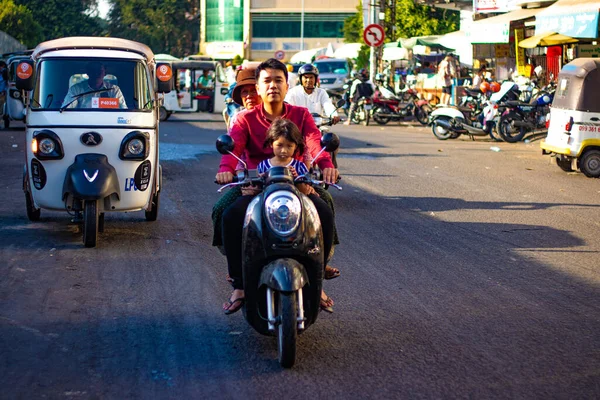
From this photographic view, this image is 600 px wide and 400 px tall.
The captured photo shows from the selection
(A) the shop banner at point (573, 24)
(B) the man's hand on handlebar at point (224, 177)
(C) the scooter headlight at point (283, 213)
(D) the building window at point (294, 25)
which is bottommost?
(C) the scooter headlight at point (283, 213)

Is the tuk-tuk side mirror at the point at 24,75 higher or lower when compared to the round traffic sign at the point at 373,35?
lower

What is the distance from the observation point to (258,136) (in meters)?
5.98

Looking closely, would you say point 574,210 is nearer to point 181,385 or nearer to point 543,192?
point 543,192

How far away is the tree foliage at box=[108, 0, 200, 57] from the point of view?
112m

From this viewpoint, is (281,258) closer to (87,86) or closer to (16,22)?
(87,86)

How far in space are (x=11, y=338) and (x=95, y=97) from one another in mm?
4264

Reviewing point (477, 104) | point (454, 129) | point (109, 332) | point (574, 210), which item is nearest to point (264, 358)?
point (109, 332)

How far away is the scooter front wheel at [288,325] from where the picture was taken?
5.04 meters

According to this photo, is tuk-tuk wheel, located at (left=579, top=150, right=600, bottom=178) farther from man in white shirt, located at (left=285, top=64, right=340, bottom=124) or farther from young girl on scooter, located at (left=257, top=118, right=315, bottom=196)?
young girl on scooter, located at (left=257, top=118, right=315, bottom=196)

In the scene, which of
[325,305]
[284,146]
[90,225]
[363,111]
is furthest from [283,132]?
[363,111]

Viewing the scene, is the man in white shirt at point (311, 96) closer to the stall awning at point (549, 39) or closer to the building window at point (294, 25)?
the stall awning at point (549, 39)

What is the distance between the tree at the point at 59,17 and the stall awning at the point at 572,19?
228 ft

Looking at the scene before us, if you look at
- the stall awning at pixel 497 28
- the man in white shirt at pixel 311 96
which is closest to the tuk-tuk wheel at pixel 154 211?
the man in white shirt at pixel 311 96

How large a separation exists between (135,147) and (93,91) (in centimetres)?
72
